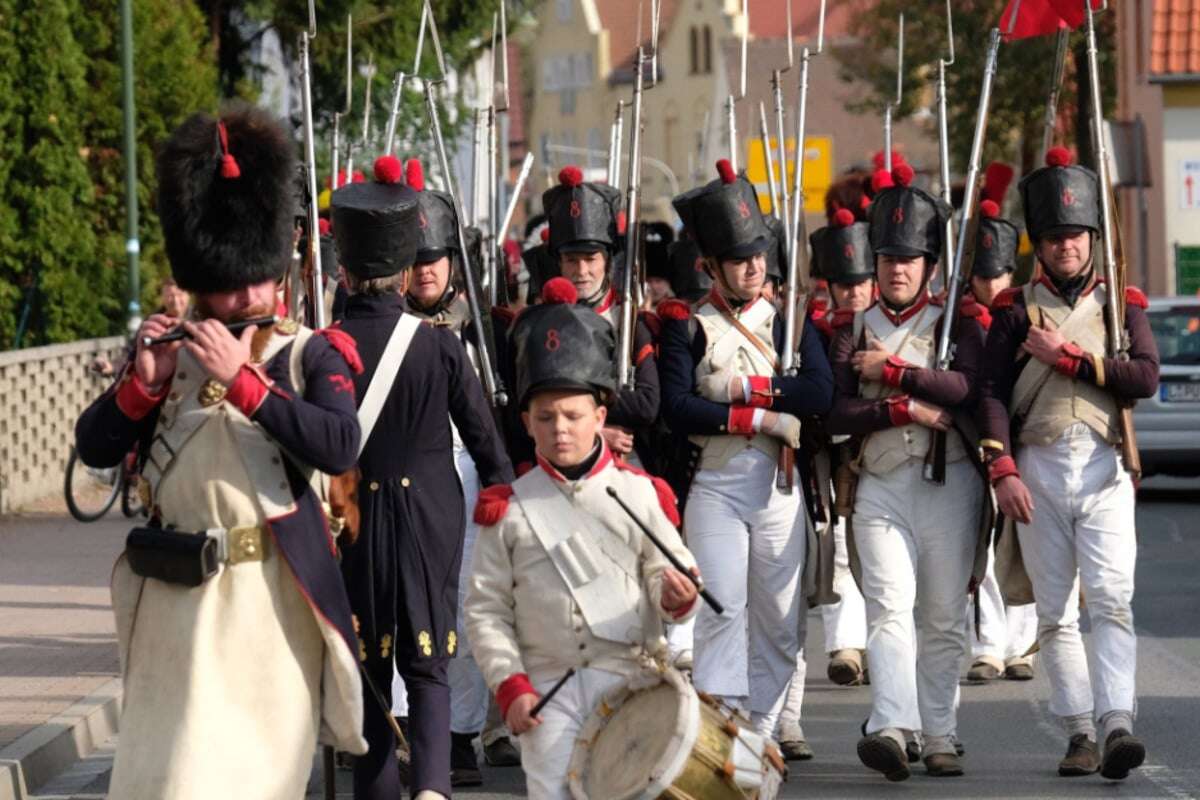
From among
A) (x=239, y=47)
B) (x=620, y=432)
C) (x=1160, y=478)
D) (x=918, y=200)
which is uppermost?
(x=239, y=47)

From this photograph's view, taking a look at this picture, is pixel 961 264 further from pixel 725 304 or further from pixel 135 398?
pixel 135 398

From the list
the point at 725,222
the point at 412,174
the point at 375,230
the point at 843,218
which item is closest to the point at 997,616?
the point at 843,218

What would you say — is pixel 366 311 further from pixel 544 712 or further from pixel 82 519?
pixel 82 519

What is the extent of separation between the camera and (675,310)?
9875 mm

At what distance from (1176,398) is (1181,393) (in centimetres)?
6

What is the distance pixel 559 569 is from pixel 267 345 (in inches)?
38.5

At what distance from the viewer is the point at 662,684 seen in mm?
6520

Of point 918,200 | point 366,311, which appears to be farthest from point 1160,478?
point 366,311

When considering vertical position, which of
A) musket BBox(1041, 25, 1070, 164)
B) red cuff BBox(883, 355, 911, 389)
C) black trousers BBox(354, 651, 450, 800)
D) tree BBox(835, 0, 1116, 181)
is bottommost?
black trousers BBox(354, 651, 450, 800)

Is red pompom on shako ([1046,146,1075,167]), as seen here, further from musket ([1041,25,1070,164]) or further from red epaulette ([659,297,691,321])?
red epaulette ([659,297,691,321])

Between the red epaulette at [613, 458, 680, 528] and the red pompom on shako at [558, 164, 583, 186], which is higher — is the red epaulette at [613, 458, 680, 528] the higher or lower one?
the lower one

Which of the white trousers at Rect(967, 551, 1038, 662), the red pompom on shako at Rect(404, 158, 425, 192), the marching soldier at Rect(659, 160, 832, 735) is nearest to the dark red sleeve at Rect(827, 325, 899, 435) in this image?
the marching soldier at Rect(659, 160, 832, 735)

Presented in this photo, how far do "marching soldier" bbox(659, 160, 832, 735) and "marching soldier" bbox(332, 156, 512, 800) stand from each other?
4.85ft

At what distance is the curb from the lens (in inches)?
378
